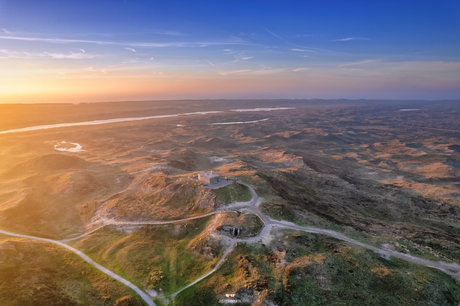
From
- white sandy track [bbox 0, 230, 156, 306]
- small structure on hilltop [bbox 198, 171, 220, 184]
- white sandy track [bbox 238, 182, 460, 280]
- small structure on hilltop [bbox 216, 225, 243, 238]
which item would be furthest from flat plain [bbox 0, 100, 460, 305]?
small structure on hilltop [bbox 198, 171, 220, 184]

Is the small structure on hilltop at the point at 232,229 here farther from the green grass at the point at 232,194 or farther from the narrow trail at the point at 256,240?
the green grass at the point at 232,194

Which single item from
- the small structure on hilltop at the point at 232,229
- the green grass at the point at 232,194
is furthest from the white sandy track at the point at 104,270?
the green grass at the point at 232,194

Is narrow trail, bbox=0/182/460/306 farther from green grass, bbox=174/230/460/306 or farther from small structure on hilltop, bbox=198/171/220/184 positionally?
small structure on hilltop, bbox=198/171/220/184

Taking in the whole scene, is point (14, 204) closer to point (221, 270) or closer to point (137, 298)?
point (137, 298)

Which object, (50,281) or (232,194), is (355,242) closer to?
(232,194)

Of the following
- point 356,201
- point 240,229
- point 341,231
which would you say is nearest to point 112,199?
point 240,229

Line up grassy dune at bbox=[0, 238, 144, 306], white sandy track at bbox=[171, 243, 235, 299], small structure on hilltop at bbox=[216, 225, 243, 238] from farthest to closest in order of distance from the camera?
small structure on hilltop at bbox=[216, 225, 243, 238]
white sandy track at bbox=[171, 243, 235, 299]
grassy dune at bbox=[0, 238, 144, 306]

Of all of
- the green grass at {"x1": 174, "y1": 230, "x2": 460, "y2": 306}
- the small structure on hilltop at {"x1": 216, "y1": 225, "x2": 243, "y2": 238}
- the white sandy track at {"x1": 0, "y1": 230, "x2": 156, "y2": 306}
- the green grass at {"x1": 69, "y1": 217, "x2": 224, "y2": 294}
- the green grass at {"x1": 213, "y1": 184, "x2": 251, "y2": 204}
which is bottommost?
the white sandy track at {"x1": 0, "y1": 230, "x2": 156, "y2": 306}
